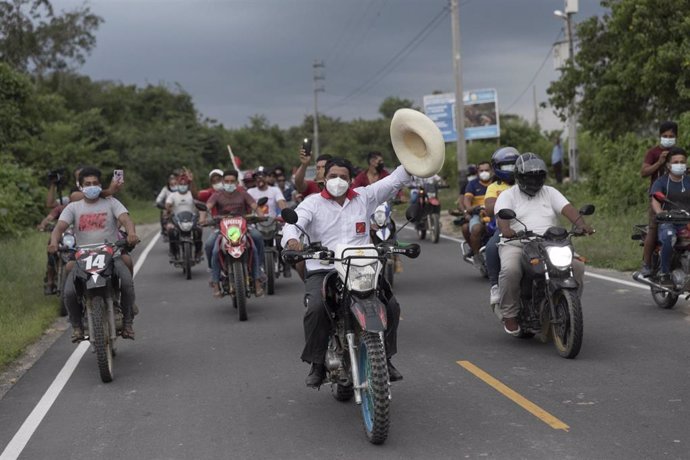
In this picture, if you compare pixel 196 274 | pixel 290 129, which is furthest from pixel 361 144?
pixel 196 274

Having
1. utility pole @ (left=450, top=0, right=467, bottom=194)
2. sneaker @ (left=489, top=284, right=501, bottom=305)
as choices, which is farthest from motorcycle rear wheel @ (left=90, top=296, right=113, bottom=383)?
utility pole @ (left=450, top=0, right=467, bottom=194)

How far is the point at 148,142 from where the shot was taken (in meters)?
61.7

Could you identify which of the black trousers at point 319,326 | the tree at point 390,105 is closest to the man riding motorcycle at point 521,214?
the black trousers at point 319,326

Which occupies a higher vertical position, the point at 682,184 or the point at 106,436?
the point at 682,184

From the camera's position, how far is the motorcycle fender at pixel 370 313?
6168 mm

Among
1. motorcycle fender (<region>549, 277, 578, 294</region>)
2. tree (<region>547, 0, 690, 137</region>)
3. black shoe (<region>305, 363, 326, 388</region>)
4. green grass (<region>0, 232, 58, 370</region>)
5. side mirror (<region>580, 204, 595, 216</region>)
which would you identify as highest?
tree (<region>547, 0, 690, 137</region>)

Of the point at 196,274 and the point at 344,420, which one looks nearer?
the point at 344,420

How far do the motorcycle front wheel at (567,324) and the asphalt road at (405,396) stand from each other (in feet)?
0.42

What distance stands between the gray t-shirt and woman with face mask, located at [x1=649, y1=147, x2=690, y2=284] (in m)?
5.82

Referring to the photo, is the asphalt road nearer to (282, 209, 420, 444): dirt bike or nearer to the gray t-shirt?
(282, 209, 420, 444): dirt bike

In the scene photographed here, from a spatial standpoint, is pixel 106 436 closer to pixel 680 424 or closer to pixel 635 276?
pixel 680 424

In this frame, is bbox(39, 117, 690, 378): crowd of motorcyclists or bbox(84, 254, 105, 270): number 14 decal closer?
bbox(39, 117, 690, 378): crowd of motorcyclists

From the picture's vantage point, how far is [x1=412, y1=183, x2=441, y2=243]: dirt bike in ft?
71.2

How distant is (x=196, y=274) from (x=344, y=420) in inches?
446
